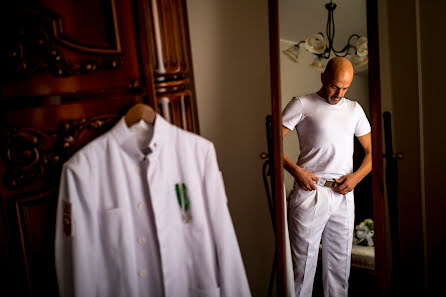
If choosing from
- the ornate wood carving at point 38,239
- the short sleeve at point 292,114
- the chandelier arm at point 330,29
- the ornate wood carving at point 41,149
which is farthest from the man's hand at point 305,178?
the ornate wood carving at point 38,239

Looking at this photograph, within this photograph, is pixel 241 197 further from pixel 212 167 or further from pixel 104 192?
pixel 104 192

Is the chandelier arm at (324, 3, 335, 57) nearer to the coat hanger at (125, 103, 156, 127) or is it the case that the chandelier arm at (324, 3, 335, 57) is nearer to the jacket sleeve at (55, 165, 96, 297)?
the coat hanger at (125, 103, 156, 127)

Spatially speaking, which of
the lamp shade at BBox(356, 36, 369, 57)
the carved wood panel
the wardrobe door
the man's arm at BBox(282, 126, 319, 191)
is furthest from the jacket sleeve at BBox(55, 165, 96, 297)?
the lamp shade at BBox(356, 36, 369, 57)

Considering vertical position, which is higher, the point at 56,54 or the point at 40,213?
the point at 56,54

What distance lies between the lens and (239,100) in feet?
5.08

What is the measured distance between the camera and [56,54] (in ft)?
3.24

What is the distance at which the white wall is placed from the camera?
4.73 ft

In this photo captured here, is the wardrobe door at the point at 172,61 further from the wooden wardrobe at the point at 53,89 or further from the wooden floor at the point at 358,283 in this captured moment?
the wooden floor at the point at 358,283

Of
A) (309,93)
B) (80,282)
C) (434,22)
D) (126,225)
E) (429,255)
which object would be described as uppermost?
(434,22)

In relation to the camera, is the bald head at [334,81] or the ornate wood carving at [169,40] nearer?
the ornate wood carving at [169,40]

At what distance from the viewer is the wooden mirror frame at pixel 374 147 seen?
4.20 feet

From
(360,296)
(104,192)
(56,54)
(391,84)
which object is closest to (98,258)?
(104,192)

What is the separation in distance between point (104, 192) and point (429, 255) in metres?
1.71

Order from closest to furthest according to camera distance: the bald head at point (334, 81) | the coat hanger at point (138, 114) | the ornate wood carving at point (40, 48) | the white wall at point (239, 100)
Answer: the ornate wood carving at point (40, 48) → the coat hanger at point (138, 114) → the bald head at point (334, 81) → the white wall at point (239, 100)
